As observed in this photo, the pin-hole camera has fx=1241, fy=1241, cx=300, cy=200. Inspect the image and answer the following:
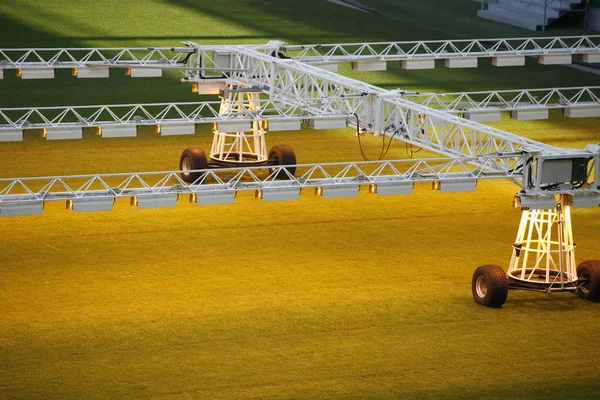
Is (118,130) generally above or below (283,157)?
above

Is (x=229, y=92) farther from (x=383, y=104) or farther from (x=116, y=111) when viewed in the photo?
(x=116, y=111)

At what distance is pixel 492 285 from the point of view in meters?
29.5

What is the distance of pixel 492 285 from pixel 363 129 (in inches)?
342

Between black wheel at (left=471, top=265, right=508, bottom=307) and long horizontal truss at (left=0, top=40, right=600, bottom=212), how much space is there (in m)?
2.13

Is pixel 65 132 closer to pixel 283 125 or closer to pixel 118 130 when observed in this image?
pixel 118 130

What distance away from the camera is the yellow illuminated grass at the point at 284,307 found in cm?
2550

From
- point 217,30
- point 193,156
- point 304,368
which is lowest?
point 304,368

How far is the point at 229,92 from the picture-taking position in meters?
41.6

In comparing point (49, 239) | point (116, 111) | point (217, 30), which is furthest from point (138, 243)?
point (217, 30)

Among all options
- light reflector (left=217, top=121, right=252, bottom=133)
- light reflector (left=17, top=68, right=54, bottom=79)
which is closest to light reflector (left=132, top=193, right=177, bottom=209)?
light reflector (left=217, top=121, right=252, bottom=133)

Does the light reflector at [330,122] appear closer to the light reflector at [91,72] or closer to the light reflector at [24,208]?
the light reflector at [91,72]

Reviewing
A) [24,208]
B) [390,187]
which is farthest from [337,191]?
[24,208]

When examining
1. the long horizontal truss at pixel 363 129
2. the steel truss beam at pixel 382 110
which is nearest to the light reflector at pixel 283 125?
the long horizontal truss at pixel 363 129

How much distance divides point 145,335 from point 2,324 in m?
3.42
